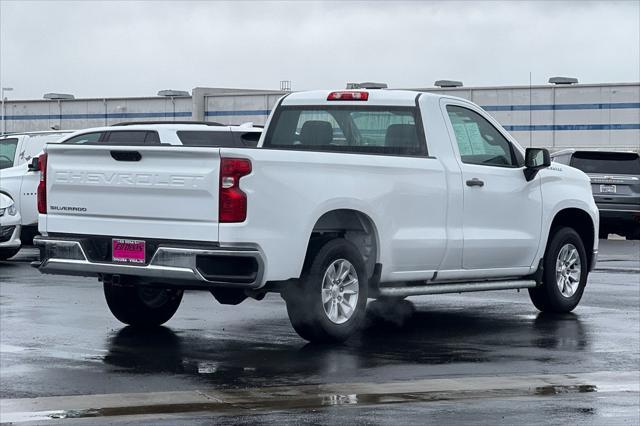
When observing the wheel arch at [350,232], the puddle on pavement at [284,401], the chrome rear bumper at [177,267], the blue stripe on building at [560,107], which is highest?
the blue stripe on building at [560,107]

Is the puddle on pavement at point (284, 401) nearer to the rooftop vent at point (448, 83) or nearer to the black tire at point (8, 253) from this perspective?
the black tire at point (8, 253)

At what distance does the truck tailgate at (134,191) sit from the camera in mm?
10625

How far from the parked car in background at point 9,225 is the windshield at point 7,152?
3879mm

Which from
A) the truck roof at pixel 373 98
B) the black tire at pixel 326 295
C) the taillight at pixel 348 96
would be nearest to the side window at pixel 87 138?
the truck roof at pixel 373 98

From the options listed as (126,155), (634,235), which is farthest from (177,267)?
(634,235)

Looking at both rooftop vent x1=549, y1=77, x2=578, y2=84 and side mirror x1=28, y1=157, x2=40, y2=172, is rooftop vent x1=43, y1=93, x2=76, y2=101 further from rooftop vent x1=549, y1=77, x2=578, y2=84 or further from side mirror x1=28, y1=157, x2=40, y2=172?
side mirror x1=28, y1=157, x2=40, y2=172

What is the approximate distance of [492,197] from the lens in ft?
42.5

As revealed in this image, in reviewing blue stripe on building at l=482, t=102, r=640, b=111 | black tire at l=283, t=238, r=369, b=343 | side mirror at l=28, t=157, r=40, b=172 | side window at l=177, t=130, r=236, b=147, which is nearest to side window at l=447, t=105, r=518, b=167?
black tire at l=283, t=238, r=369, b=343

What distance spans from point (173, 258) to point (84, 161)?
1300 mm

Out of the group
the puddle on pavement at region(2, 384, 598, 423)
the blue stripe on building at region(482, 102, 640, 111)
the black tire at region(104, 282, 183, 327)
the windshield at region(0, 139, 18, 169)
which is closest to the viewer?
the puddle on pavement at region(2, 384, 598, 423)

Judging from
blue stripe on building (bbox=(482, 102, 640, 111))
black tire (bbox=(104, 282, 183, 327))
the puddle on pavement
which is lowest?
the puddle on pavement

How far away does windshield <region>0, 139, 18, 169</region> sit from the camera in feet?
77.3

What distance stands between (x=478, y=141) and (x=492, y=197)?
0.56 metres

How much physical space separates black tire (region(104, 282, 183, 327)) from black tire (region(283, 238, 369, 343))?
1651mm
